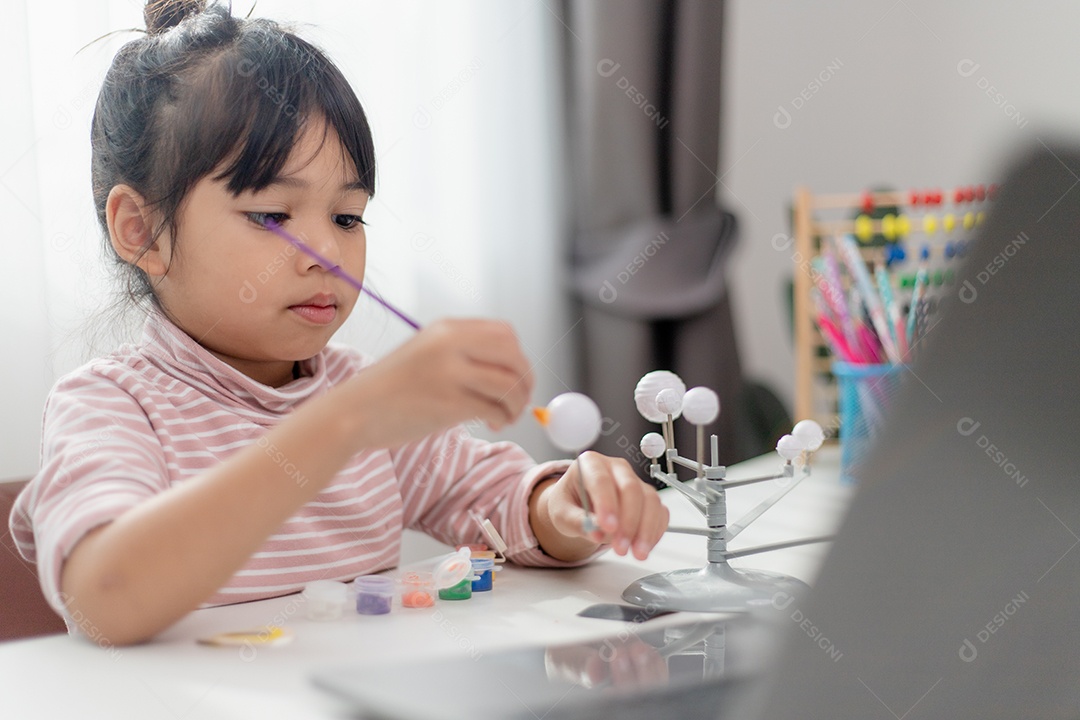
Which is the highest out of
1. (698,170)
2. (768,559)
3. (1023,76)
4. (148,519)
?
(1023,76)

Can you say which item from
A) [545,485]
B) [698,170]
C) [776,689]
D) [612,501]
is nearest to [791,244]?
[698,170]

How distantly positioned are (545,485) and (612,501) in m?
0.18

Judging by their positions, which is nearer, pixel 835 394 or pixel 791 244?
pixel 835 394

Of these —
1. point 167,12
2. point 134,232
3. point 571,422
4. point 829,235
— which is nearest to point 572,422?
point 571,422

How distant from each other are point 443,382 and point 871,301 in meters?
0.84

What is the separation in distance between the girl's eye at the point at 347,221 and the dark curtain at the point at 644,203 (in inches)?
30.6

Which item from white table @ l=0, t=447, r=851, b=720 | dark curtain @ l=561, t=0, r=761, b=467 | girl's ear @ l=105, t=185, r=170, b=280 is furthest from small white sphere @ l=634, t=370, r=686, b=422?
dark curtain @ l=561, t=0, r=761, b=467

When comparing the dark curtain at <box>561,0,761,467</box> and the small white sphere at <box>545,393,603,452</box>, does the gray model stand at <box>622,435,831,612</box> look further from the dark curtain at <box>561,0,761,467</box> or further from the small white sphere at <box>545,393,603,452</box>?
the dark curtain at <box>561,0,761,467</box>

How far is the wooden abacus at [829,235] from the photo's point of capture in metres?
1.40

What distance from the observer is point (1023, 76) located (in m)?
1.80

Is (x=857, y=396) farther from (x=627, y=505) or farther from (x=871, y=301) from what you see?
(x=627, y=505)

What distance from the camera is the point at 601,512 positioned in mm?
670

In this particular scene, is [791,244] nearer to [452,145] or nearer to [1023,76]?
[1023,76]

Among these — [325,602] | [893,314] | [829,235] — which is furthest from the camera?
[829,235]
